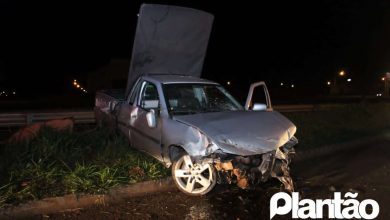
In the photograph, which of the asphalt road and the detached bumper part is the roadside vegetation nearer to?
the asphalt road

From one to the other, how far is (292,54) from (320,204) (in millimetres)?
39519

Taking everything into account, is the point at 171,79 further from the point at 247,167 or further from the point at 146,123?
the point at 247,167

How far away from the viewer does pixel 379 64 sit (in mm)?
60156

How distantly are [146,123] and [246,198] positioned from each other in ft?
6.87

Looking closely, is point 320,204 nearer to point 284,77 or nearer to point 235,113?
point 235,113

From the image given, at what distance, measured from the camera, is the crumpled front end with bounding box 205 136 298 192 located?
235 inches

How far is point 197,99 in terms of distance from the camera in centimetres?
752

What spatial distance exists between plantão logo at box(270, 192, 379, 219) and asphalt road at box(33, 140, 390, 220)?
11 centimetres

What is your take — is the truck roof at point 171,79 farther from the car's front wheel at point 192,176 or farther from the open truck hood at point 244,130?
the car's front wheel at point 192,176

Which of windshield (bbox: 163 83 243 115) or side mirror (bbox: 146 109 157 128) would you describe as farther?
windshield (bbox: 163 83 243 115)

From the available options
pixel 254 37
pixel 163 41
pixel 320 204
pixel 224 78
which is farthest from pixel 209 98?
pixel 224 78

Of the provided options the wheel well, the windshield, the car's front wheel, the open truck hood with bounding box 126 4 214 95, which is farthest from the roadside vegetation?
the open truck hood with bounding box 126 4 214 95

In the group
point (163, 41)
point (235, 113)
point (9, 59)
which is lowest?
point (9, 59)

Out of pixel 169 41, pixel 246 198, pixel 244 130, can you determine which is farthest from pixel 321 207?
pixel 169 41
